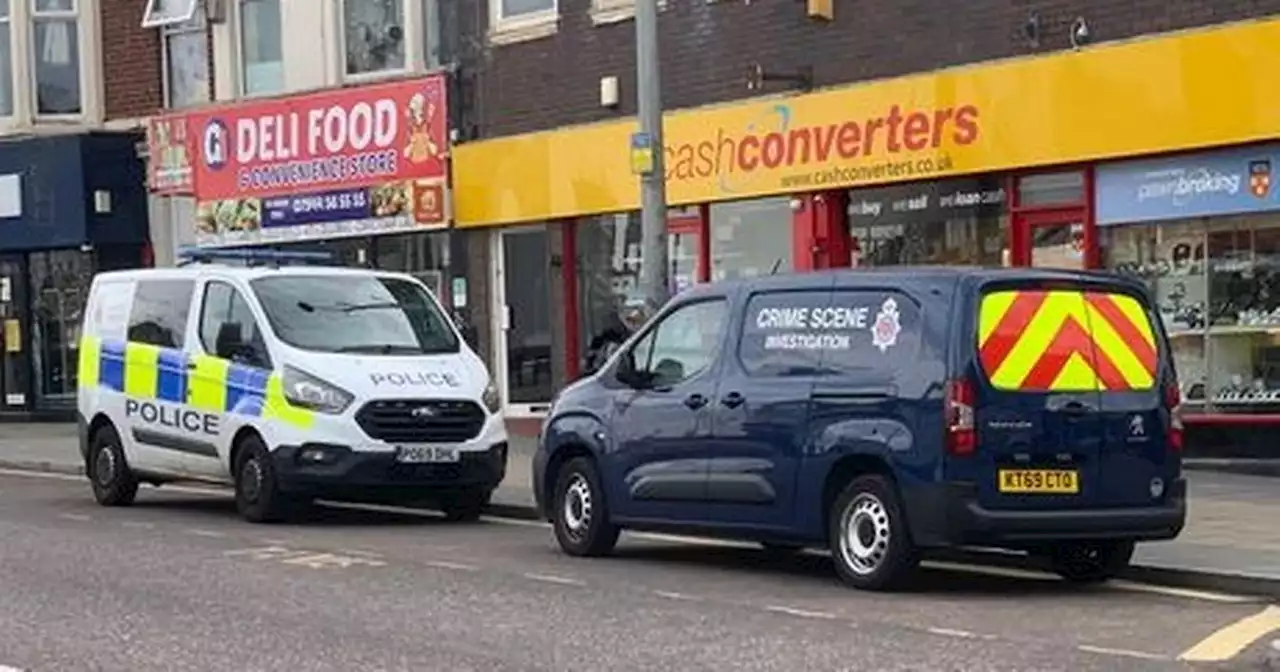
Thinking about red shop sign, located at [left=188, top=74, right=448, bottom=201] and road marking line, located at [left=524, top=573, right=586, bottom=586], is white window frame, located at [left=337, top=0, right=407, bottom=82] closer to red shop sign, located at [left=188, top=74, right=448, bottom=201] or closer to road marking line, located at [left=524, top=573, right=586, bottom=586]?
red shop sign, located at [left=188, top=74, right=448, bottom=201]

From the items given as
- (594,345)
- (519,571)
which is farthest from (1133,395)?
(594,345)

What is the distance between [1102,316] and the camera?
12039 millimetres

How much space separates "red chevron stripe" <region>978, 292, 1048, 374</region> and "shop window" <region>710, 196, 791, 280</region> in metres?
9.32

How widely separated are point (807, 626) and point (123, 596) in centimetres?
393

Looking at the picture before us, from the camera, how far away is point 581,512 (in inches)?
552

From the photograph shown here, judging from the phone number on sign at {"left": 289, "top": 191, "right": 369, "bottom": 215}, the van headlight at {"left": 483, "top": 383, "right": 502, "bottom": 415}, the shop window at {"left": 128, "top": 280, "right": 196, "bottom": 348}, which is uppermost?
the phone number on sign at {"left": 289, "top": 191, "right": 369, "bottom": 215}

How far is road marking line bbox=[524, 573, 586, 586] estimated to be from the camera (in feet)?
41.1

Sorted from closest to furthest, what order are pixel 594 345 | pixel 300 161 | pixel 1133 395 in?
pixel 1133 395 < pixel 594 345 < pixel 300 161

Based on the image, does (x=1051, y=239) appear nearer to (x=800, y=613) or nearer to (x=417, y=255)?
(x=800, y=613)

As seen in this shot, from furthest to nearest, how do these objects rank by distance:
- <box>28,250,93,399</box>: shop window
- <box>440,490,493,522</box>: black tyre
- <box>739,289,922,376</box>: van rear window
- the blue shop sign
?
<box>28,250,93,399</box>: shop window
the blue shop sign
<box>440,490,493,522</box>: black tyre
<box>739,289,922,376</box>: van rear window

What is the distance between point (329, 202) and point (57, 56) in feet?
20.1

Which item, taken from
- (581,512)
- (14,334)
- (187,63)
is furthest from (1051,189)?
(14,334)

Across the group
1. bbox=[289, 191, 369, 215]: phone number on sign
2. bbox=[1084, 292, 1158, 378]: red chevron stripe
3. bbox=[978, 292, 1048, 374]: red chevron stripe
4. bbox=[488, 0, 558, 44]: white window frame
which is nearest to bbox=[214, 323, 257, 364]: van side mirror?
bbox=[978, 292, 1048, 374]: red chevron stripe

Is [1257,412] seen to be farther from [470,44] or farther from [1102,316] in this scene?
[470,44]
